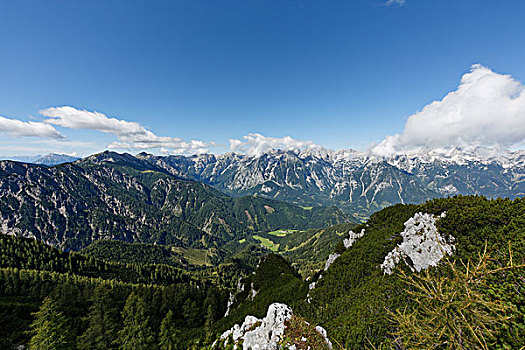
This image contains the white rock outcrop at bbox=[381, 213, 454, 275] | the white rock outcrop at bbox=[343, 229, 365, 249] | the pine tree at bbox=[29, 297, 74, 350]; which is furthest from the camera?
the white rock outcrop at bbox=[343, 229, 365, 249]

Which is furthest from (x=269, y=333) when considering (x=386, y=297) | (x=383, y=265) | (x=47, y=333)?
(x=383, y=265)

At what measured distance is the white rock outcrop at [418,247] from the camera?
2292 inches

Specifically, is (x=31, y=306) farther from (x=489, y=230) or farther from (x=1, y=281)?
(x=489, y=230)

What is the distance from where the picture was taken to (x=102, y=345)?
55625mm

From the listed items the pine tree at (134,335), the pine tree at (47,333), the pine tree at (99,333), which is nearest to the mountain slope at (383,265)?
the pine tree at (134,335)

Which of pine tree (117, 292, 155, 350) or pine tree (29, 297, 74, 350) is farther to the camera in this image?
pine tree (117, 292, 155, 350)

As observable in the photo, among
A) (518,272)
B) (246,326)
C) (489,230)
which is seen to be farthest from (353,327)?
(518,272)

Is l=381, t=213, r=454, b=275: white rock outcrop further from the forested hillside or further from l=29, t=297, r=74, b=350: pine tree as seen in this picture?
l=29, t=297, r=74, b=350: pine tree

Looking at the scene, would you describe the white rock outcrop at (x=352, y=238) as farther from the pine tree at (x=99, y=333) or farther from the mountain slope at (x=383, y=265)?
the pine tree at (x=99, y=333)

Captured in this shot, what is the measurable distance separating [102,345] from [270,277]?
93671mm

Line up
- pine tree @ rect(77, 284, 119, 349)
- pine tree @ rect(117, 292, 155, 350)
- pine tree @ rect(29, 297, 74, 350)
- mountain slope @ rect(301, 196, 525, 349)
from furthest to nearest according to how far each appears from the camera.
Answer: pine tree @ rect(77, 284, 119, 349), pine tree @ rect(117, 292, 155, 350), mountain slope @ rect(301, 196, 525, 349), pine tree @ rect(29, 297, 74, 350)

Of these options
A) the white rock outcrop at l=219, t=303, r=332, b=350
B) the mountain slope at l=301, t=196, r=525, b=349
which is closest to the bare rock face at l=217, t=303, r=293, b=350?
the white rock outcrop at l=219, t=303, r=332, b=350

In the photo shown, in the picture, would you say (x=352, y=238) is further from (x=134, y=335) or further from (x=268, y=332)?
(x=134, y=335)

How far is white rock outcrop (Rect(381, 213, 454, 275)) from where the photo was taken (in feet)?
191
